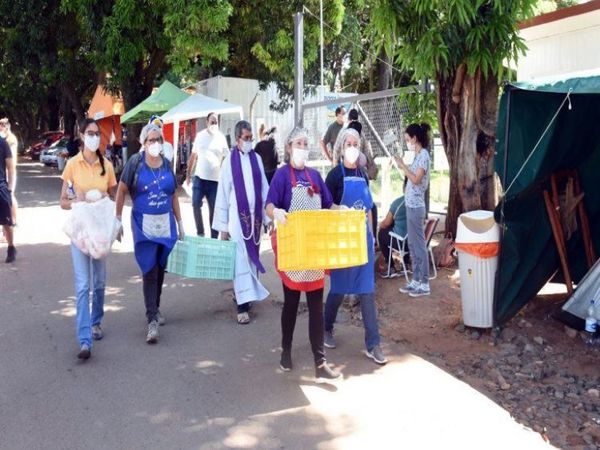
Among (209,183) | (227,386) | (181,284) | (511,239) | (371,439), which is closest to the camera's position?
(371,439)

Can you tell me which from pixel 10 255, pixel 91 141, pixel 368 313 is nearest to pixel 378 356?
pixel 368 313

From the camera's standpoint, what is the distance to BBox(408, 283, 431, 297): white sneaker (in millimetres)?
7148

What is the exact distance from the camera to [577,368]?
18.1ft

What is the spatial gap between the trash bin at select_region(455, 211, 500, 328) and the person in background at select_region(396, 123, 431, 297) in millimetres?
1103

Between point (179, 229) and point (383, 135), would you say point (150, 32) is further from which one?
point (179, 229)

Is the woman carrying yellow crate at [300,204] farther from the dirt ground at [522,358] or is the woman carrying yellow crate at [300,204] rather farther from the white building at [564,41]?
the white building at [564,41]

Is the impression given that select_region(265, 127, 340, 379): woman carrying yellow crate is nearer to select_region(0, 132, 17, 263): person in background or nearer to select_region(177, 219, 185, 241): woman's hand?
select_region(177, 219, 185, 241): woman's hand

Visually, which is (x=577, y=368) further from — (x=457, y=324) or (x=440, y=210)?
(x=440, y=210)

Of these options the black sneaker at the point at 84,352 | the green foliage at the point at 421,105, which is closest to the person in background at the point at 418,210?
the green foliage at the point at 421,105

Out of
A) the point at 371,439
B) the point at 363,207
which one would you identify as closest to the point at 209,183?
the point at 363,207

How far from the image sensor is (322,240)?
4.57 metres

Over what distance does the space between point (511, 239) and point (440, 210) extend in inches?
251

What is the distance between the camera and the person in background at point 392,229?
7910 mm

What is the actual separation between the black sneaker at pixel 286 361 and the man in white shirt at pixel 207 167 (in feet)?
13.9
